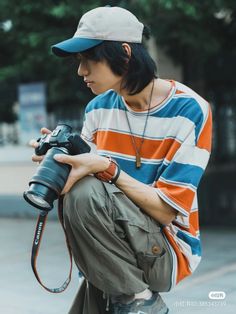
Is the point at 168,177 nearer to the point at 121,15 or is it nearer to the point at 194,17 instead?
the point at 121,15

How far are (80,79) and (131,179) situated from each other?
5.67 metres

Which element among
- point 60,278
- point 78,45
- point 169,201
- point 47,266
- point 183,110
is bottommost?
point 47,266

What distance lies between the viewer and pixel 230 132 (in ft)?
33.6

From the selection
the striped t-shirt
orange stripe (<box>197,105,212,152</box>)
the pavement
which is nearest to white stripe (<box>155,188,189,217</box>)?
the striped t-shirt

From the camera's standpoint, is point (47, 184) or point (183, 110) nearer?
point (47, 184)

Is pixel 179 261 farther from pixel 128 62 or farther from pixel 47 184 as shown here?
pixel 128 62

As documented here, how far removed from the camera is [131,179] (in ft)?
7.74

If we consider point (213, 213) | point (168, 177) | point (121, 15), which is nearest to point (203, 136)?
point (168, 177)

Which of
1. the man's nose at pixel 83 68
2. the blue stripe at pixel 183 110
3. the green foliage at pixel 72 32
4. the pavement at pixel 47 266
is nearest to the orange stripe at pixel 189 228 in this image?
the blue stripe at pixel 183 110

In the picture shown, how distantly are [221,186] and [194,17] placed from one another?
159 inches

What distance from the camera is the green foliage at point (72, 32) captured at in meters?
A: 6.93

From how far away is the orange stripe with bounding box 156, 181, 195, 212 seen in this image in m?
2.36

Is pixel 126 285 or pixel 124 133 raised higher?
pixel 124 133

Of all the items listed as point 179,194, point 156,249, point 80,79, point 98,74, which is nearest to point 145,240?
point 156,249
